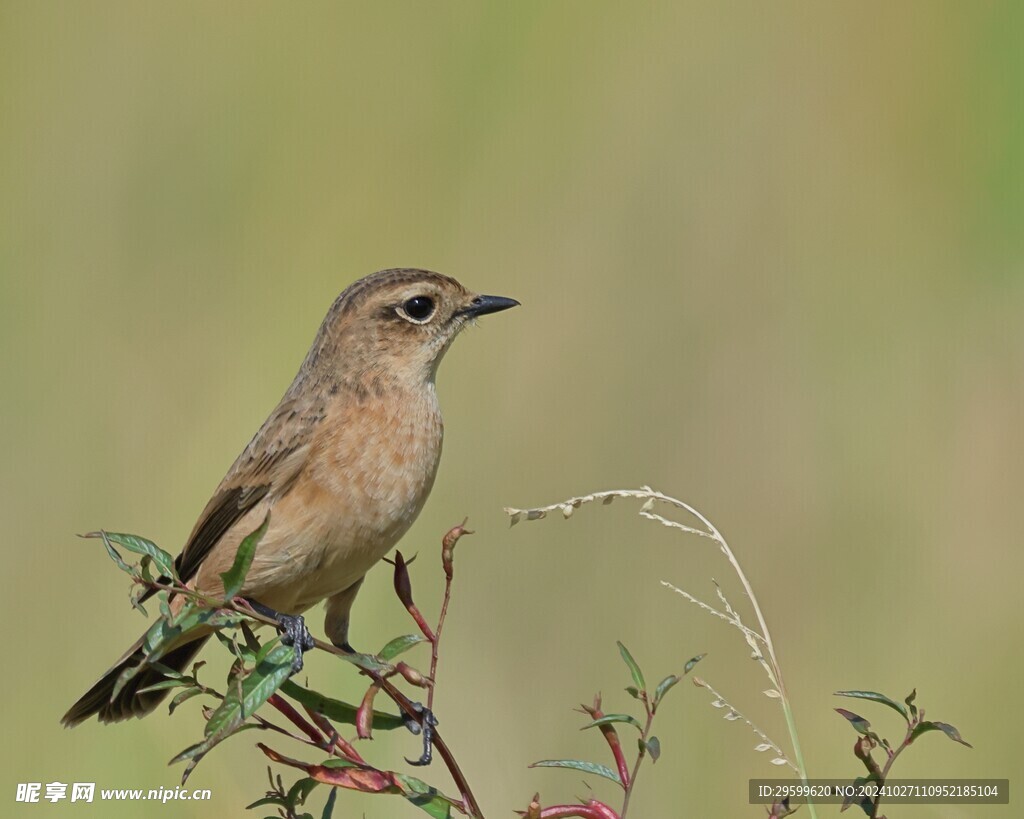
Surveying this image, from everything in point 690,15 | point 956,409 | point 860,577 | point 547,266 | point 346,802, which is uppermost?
point 690,15

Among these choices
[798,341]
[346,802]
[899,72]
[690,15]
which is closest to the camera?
[346,802]

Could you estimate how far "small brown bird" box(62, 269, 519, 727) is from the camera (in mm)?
4871

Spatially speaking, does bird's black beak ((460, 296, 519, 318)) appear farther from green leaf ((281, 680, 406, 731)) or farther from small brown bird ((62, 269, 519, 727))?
green leaf ((281, 680, 406, 731))

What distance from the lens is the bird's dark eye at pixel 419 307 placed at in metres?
5.66

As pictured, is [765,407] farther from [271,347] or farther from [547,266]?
[271,347]

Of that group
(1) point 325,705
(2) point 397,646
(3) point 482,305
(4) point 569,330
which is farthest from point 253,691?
(4) point 569,330

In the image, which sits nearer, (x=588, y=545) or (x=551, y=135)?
(x=588, y=545)

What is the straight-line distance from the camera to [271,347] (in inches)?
317

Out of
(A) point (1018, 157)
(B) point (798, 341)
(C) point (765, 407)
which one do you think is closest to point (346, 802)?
(C) point (765, 407)

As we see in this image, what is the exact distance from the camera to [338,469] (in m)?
5.08

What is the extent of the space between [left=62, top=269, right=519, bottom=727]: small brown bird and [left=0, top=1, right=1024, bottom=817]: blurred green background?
789 millimetres

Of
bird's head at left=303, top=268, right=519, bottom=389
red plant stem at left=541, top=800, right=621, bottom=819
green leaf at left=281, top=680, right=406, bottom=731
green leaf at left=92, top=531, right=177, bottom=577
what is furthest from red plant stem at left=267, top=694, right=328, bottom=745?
bird's head at left=303, top=268, right=519, bottom=389

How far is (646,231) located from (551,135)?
1.09 metres

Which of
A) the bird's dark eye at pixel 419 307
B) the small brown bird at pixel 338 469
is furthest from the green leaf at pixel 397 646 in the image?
the bird's dark eye at pixel 419 307
